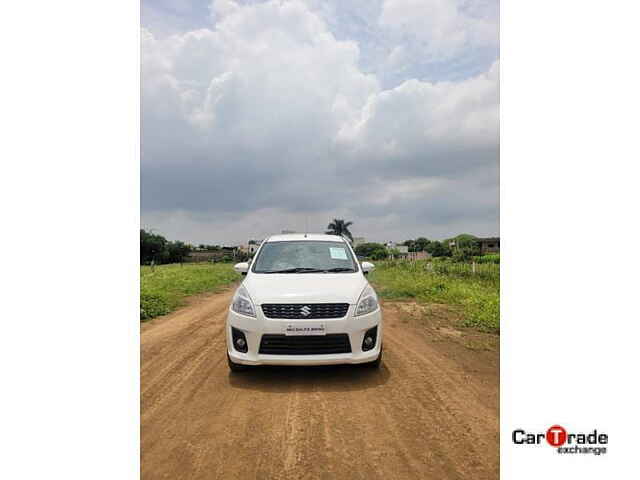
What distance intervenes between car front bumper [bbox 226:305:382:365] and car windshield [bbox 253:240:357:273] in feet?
3.31

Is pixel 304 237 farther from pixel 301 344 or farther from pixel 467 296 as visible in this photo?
pixel 467 296

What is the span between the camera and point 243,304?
4.06m

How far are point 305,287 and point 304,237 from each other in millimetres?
1587

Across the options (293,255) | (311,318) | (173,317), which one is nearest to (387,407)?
(311,318)

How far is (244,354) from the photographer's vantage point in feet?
12.9

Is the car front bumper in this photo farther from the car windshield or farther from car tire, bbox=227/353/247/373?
the car windshield

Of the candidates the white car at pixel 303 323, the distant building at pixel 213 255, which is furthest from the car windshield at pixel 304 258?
the distant building at pixel 213 255

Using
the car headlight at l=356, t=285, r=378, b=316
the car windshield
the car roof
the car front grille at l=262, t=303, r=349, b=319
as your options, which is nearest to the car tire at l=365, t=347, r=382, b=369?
the car headlight at l=356, t=285, r=378, b=316

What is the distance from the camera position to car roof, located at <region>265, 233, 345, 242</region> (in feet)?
18.2

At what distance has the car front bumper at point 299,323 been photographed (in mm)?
3801

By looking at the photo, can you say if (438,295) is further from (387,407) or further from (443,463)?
(443,463)

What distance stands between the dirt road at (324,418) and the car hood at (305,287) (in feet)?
2.88

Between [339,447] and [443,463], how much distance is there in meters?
0.72

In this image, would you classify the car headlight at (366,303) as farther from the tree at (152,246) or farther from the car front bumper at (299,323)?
the tree at (152,246)
